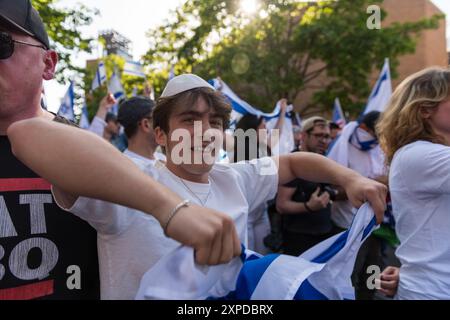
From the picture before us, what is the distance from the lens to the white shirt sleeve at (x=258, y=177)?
188 cm

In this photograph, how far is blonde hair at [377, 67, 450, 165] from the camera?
214 centimetres

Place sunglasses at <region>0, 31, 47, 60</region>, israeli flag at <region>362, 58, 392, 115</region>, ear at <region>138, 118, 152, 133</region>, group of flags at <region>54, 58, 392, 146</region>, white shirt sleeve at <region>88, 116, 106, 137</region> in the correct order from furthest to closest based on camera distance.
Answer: israeli flag at <region>362, 58, 392, 115</region>
group of flags at <region>54, 58, 392, 146</region>
white shirt sleeve at <region>88, 116, 106, 137</region>
ear at <region>138, 118, 152, 133</region>
sunglasses at <region>0, 31, 47, 60</region>

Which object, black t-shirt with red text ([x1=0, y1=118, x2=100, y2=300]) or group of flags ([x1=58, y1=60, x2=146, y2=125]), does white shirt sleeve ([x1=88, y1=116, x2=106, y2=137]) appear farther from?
black t-shirt with red text ([x1=0, y1=118, x2=100, y2=300])

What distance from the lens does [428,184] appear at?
1.98 m

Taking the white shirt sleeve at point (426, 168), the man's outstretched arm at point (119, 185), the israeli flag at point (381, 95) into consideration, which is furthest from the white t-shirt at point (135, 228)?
the israeli flag at point (381, 95)

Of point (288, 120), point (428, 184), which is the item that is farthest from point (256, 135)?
point (428, 184)

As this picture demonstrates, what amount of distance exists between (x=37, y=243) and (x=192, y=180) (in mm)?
585

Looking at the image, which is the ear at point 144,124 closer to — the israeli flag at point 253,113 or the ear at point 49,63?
the israeli flag at point 253,113

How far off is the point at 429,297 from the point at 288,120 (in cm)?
483

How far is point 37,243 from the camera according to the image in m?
1.38

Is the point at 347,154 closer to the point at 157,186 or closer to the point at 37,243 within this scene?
the point at 37,243

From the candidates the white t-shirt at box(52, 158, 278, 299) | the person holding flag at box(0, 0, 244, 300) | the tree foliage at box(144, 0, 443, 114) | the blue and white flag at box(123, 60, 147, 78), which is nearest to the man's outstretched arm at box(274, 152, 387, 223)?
the white t-shirt at box(52, 158, 278, 299)

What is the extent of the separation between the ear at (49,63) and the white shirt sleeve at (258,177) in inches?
31.0
